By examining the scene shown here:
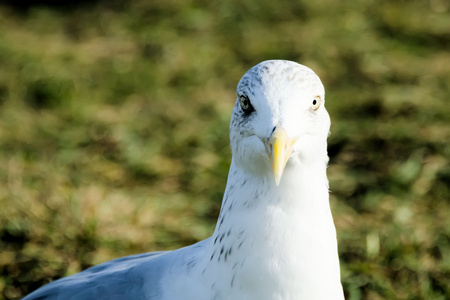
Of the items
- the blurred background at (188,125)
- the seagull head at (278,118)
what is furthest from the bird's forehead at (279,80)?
the blurred background at (188,125)

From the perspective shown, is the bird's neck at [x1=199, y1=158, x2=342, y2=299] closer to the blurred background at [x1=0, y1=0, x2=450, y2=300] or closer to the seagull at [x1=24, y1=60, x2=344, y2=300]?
the seagull at [x1=24, y1=60, x2=344, y2=300]

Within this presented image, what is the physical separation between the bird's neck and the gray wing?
37 centimetres

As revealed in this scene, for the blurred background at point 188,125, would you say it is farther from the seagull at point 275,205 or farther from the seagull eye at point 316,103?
the seagull eye at point 316,103

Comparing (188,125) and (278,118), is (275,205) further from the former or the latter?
(188,125)

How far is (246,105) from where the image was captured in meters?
2.23

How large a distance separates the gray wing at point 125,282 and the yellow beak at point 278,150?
0.70m

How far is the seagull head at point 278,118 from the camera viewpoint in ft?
6.84

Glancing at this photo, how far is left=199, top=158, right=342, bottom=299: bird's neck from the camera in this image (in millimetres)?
2186

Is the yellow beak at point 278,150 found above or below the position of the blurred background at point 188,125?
above

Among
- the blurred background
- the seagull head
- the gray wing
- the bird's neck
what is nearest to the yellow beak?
the seagull head

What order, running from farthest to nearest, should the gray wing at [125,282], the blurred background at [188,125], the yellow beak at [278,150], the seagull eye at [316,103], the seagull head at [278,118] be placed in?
the blurred background at [188,125] → the gray wing at [125,282] → the seagull eye at [316,103] → the seagull head at [278,118] → the yellow beak at [278,150]

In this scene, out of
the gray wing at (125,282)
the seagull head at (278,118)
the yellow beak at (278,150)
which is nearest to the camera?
the yellow beak at (278,150)

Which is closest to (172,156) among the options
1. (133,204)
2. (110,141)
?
(110,141)

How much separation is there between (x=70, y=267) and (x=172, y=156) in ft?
5.07
